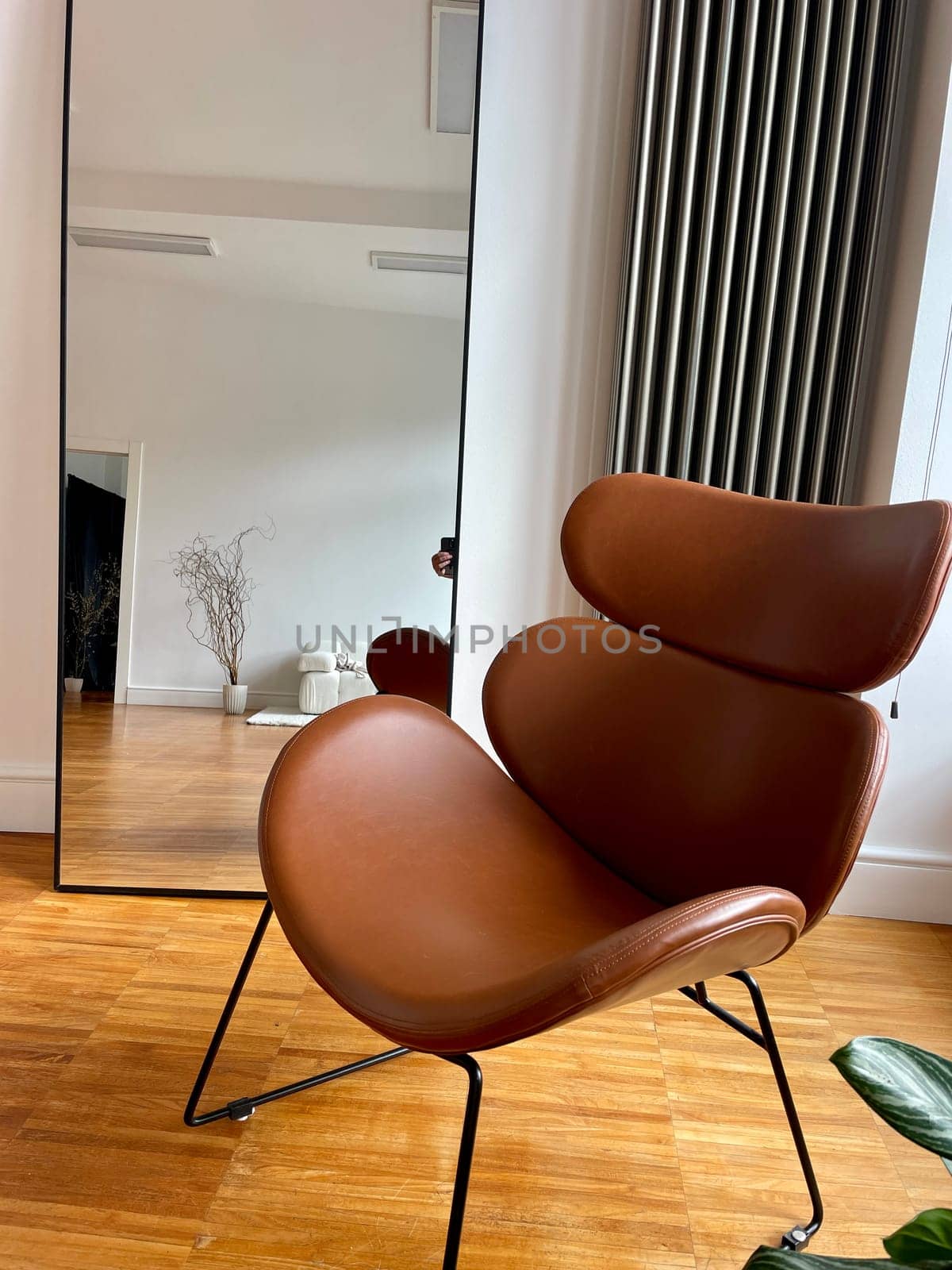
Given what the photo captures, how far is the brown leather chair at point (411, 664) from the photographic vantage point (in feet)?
6.93

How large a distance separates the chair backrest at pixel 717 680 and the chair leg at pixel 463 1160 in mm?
449

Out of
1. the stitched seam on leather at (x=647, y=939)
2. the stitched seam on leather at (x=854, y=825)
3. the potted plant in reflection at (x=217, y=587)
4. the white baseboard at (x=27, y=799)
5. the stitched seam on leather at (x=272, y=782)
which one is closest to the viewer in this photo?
the stitched seam on leather at (x=647, y=939)

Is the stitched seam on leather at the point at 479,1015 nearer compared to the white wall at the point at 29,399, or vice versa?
the stitched seam on leather at the point at 479,1015

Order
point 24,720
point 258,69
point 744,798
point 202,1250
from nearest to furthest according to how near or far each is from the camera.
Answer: point 202,1250 → point 744,798 → point 258,69 → point 24,720

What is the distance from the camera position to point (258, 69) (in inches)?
76.7

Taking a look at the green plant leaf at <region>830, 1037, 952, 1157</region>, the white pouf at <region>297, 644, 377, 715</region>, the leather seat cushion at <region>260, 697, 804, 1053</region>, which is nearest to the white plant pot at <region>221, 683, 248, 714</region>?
the white pouf at <region>297, 644, 377, 715</region>

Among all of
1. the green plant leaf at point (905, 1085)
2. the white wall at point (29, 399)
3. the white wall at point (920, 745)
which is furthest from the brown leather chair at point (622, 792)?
the white wall at point (29, 399)

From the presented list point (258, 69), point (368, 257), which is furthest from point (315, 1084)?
point (258, 69)

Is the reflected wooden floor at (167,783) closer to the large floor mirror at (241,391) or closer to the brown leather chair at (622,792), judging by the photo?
the large floor mirror at (241,391)

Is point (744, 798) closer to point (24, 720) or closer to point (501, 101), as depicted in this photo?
point (501, 101)

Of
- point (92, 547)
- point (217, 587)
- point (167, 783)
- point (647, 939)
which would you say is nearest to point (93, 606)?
point (92, 547)

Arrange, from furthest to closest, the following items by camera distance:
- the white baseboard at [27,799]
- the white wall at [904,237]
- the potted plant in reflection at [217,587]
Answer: the white baseboard at [27,799], the potted plant in reflection at [217,587], the white wall at [904,237]

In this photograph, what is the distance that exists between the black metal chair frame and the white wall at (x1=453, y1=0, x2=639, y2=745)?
1.00 m

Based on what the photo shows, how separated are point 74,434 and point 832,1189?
2023mm
